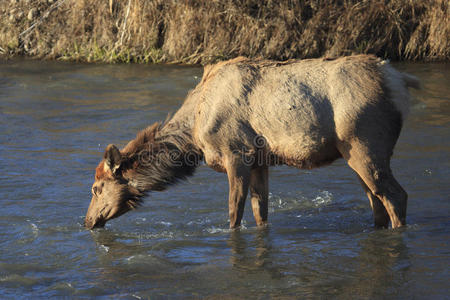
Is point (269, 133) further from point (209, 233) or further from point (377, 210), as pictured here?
point (377, 210)

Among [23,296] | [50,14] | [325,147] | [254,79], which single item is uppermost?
[50,14]

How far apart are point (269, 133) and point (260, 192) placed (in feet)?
2.58

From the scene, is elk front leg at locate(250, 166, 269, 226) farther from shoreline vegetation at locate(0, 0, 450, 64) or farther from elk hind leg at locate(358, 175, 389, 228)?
shoreline vegetation at locate(0, 0, 450, 64)

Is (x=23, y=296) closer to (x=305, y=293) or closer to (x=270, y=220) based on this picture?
(x=305, y=293)

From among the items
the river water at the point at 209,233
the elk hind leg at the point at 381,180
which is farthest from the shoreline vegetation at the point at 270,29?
the elk hind leg at the point at 381,180

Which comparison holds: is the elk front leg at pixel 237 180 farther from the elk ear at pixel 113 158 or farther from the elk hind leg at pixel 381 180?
the elk ear at pixel 113 158

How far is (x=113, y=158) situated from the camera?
655 cm

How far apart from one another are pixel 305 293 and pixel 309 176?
3.65 m

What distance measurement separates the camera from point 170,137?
669 cm

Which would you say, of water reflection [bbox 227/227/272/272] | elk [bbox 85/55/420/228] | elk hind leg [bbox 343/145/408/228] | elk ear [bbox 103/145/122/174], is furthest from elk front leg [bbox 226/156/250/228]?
elk ear [bbox 103/145/122/174]

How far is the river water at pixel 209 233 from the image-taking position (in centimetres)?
540

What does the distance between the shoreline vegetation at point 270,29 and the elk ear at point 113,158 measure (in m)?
8.17

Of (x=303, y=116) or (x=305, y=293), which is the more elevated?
(x=303, y=116)

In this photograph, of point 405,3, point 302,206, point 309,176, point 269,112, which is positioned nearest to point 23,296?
point 269,112
